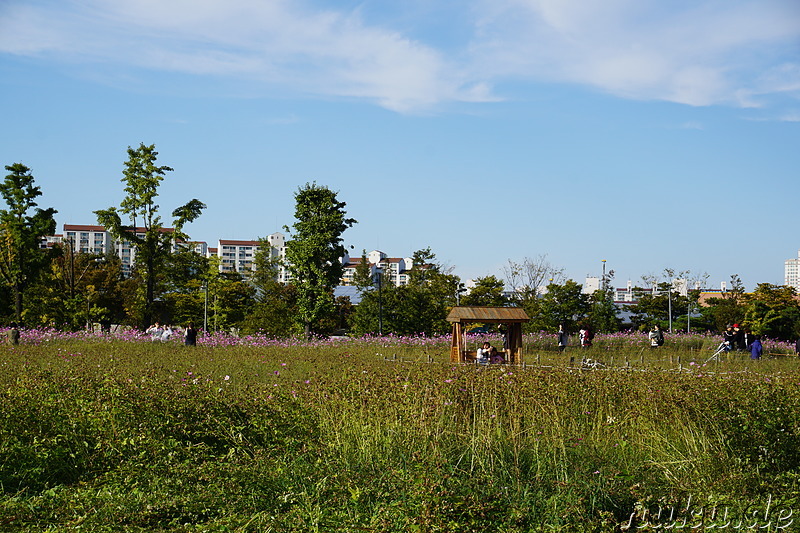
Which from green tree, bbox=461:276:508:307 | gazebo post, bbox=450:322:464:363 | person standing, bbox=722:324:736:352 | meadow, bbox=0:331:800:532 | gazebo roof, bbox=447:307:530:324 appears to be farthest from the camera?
green tree, bbox=461:276:508:307

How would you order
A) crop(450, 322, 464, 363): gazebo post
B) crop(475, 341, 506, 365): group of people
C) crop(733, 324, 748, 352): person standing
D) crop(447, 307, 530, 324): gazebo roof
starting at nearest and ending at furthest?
crop(475, 341, 506, 365): group of people < crop(447, 307, 530, 324): gazebo roof < crop(450, 322, 464, 363): gazebo post < crop(733, 324, 748, 352): person standing

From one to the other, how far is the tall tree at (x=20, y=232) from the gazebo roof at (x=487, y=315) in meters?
16.6

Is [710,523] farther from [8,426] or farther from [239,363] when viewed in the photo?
[239,363]

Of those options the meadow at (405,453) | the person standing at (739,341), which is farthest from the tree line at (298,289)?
the meadow at (405,453)

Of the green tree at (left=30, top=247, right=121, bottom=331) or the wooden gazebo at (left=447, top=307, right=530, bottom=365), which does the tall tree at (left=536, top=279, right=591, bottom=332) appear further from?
Result: the green tree at (left=30, top=247, right=121, bottom=331)

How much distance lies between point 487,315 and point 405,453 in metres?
10.8

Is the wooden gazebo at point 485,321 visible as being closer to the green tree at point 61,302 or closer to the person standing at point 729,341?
the person standing at point 729,341

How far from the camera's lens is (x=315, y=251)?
2403cm

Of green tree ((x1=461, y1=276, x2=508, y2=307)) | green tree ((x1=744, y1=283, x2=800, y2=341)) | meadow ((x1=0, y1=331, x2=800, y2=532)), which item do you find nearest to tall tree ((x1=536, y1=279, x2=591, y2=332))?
green tree ((x1=461, y1=276, x2=508, y2=307))

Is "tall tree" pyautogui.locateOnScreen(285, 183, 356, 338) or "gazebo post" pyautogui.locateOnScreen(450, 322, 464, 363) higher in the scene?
"tall tree" pyautogui.locateOnScreen(285, 183, 356, 338)

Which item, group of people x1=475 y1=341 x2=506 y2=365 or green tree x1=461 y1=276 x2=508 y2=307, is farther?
green tree x1=461 y1=276 x2=508 y2=307

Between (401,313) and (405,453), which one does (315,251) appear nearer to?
(401,313)

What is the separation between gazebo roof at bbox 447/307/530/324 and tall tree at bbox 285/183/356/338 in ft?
26.4

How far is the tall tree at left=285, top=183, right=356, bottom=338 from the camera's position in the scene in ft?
77.8
